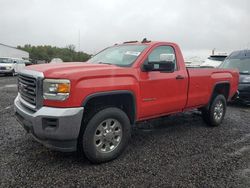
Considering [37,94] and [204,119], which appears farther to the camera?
[204,119]

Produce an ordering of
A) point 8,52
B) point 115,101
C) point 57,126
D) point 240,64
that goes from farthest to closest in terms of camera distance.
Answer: point 8,52 < point 240,64 < point 115,101 < point 57,126

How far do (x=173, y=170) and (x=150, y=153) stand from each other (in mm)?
690

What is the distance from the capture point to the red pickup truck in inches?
136

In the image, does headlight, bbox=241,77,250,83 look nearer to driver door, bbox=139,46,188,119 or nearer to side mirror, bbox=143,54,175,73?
driver door, bbox=139,46,188,119

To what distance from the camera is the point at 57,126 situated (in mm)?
3408

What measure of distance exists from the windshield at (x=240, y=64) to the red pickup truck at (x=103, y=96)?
5218 mm

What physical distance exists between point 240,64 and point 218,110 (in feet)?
15.0

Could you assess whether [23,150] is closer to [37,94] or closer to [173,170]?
[37,94]

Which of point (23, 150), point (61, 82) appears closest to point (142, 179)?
point (61, 82)

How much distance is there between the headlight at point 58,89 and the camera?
3.43 meters

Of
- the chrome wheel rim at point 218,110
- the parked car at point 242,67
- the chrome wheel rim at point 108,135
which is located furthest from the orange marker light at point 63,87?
the parked car at point 242,67

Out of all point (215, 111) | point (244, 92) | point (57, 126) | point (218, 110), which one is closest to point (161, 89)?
point (57, 126)

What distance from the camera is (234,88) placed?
685 centimetres

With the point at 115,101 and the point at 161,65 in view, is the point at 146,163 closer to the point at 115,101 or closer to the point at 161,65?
the point at 115,101
